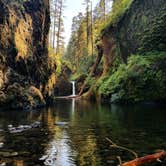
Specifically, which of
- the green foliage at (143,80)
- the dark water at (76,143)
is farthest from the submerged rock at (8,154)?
the green foliage at (143,80)

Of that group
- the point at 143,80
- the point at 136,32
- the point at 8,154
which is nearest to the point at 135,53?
the point at 136,32

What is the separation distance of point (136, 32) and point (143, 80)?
437 inches

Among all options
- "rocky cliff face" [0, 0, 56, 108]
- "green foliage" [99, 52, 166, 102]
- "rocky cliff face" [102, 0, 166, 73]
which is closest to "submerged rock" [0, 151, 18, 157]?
"rocky cliff face" [0, 0, 56, 108]

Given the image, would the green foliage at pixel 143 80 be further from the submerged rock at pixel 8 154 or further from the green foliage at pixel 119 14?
the submerged rock at pixel 8 154

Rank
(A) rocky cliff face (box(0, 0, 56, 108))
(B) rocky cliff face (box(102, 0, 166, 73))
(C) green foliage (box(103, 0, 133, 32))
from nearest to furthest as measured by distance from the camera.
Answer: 1. (A) rocky cliff face (box(0, 0, 56, 108))
2. (B) rocky cliff face (box(102, 0, 166, 73))
3. (C) green foliage (box(103, 0, 133, 32))

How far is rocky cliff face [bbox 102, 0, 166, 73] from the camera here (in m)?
48.8

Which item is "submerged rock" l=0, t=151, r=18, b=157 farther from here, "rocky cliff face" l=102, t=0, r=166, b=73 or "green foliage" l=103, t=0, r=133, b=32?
"green foliage" l=103, t=0, r=133, b=32

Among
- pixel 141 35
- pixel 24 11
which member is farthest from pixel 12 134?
pixel 141 35

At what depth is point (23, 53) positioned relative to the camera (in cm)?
3978

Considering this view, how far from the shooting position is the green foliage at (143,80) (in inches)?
1784

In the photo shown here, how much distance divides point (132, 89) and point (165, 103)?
16.0 feet

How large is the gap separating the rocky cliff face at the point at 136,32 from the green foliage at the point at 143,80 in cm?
223

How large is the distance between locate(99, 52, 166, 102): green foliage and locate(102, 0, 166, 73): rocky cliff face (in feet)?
7.31

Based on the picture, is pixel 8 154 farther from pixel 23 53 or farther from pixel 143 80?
pixel 143 80
